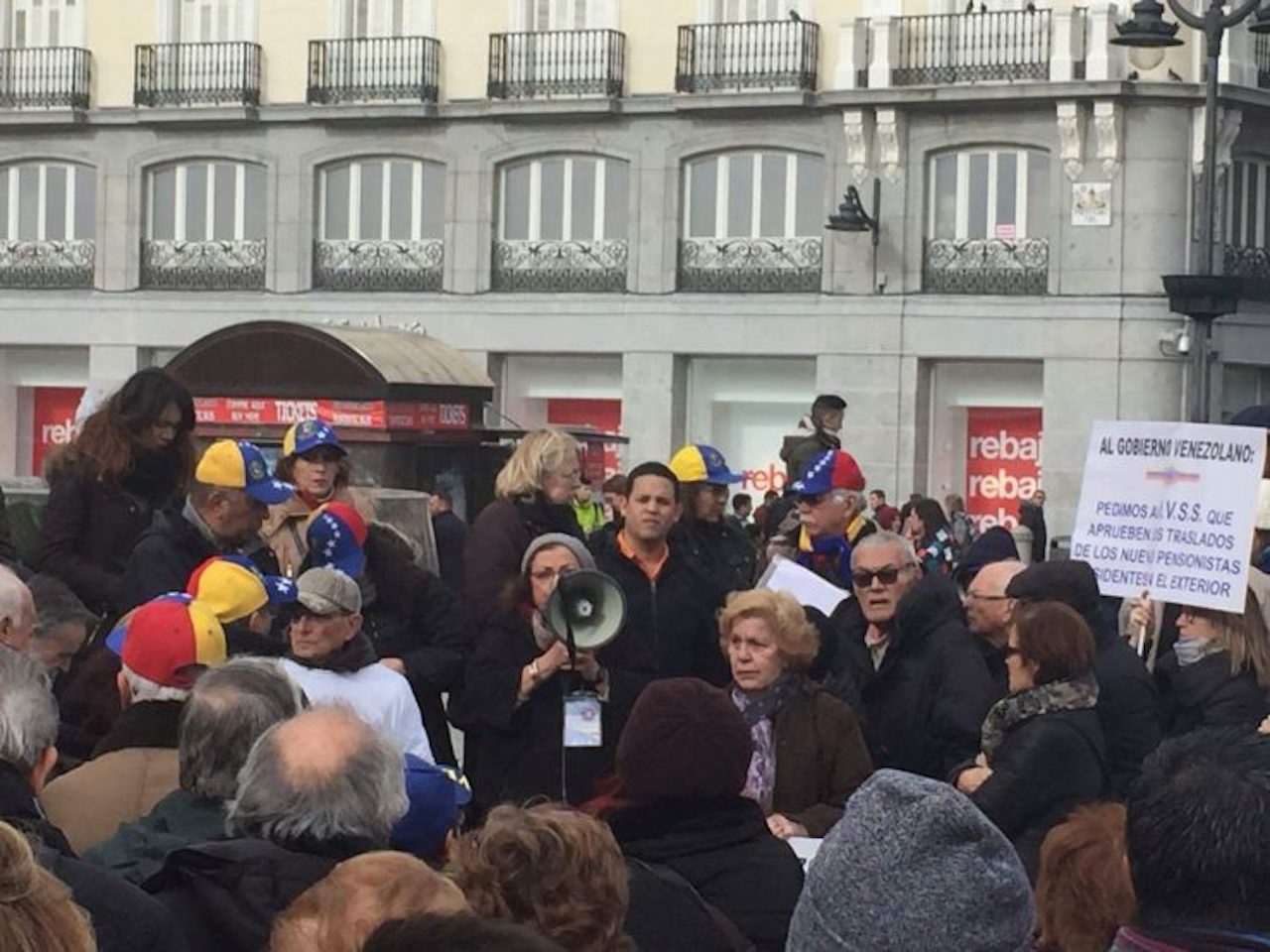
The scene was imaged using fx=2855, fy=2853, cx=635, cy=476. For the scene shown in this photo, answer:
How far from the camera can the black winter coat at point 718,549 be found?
428 inches

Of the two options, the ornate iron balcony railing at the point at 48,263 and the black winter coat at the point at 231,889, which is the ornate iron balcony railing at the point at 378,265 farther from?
the black winter coat at the point at 231,889

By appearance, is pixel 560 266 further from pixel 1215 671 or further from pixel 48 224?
pixel 1215 671

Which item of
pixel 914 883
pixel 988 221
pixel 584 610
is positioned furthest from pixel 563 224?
pixel 914 883

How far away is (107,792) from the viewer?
19.9ft

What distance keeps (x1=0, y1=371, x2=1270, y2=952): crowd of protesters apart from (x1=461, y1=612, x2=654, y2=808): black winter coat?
0.04ft

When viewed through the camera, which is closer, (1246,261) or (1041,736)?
(1041,736)

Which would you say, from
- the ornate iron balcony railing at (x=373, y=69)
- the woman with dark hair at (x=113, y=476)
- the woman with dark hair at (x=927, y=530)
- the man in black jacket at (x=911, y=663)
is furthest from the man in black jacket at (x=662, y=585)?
the ornate iron balcony railing at (x=373, y=69)

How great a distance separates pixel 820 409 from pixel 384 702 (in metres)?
8.32

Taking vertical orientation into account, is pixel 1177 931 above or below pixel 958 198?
below

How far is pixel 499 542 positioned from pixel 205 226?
3363 centimetres

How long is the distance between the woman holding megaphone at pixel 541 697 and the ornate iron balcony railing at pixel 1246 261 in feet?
99.5

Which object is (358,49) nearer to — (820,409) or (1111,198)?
(1111,198)

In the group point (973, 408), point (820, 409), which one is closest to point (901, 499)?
point (973, 408)

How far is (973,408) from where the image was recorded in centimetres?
3875
